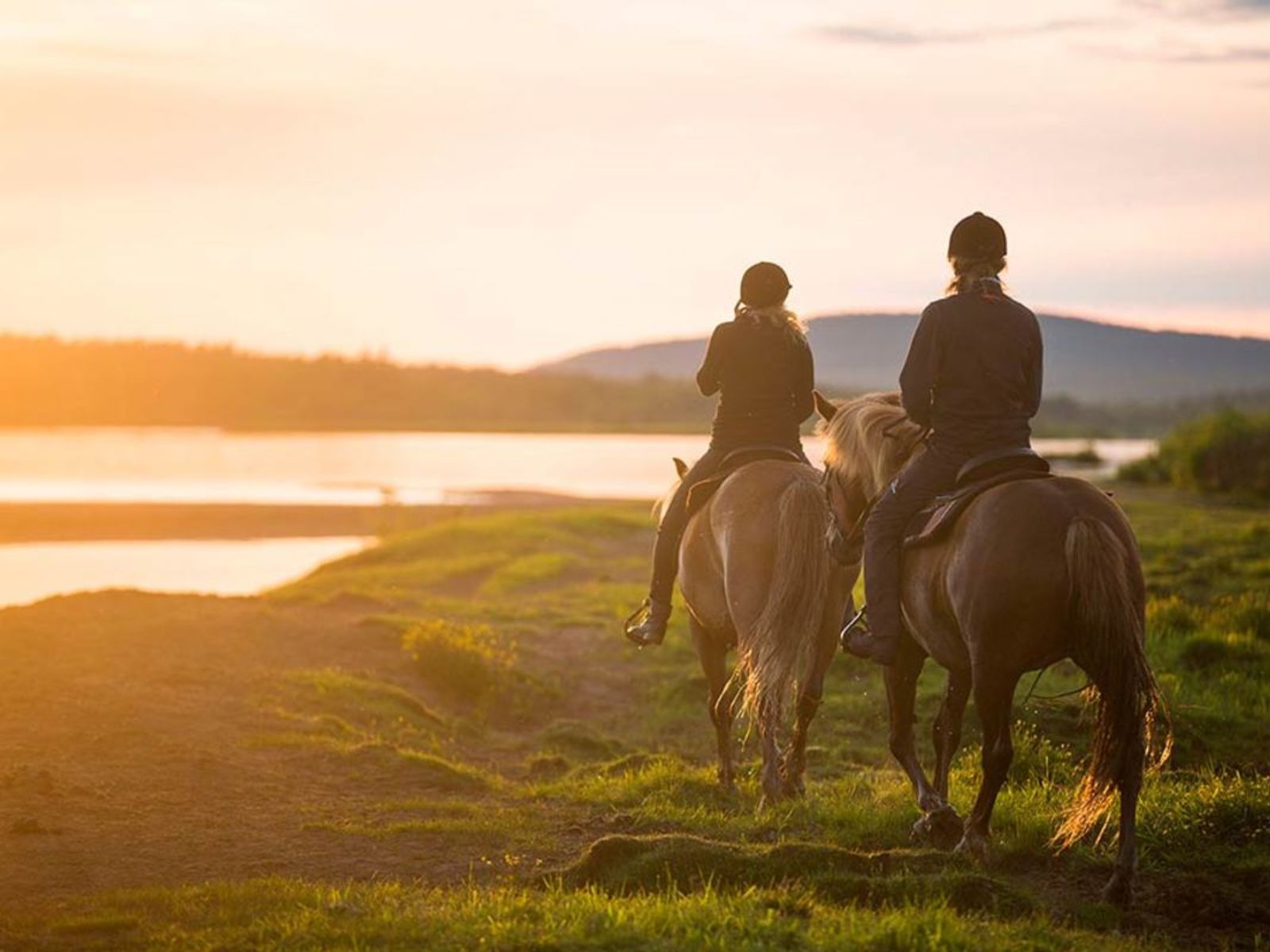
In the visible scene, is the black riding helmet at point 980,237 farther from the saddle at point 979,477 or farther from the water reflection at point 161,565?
the water reflection at point 161,565

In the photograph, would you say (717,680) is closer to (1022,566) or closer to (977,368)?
(977,368)

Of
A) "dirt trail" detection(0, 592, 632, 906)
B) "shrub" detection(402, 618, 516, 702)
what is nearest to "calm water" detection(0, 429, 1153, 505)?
"dirt trail" detection(0, 592, 632, 906)

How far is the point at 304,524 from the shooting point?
131 ft

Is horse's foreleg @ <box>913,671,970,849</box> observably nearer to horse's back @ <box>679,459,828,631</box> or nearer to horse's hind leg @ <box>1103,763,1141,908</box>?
horse's hind leg @ <box>1103,763,1141,908</box>

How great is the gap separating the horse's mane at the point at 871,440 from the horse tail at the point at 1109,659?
1.76 metres

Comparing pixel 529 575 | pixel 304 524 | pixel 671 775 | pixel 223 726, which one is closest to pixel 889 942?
pixel 671 775

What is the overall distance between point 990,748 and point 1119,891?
3.14 feet

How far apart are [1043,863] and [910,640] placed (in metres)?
1.57

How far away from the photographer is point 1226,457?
48.5 m

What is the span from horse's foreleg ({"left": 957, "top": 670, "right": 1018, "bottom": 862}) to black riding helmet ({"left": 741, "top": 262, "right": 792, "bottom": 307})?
3.65 metres

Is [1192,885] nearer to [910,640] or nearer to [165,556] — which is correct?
[910,640]

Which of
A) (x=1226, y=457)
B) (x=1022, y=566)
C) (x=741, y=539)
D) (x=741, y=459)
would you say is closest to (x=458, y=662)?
(x=741, y=459)

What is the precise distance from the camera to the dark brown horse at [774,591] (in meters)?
9.12

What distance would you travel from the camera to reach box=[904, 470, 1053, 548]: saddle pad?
24.3 ft
